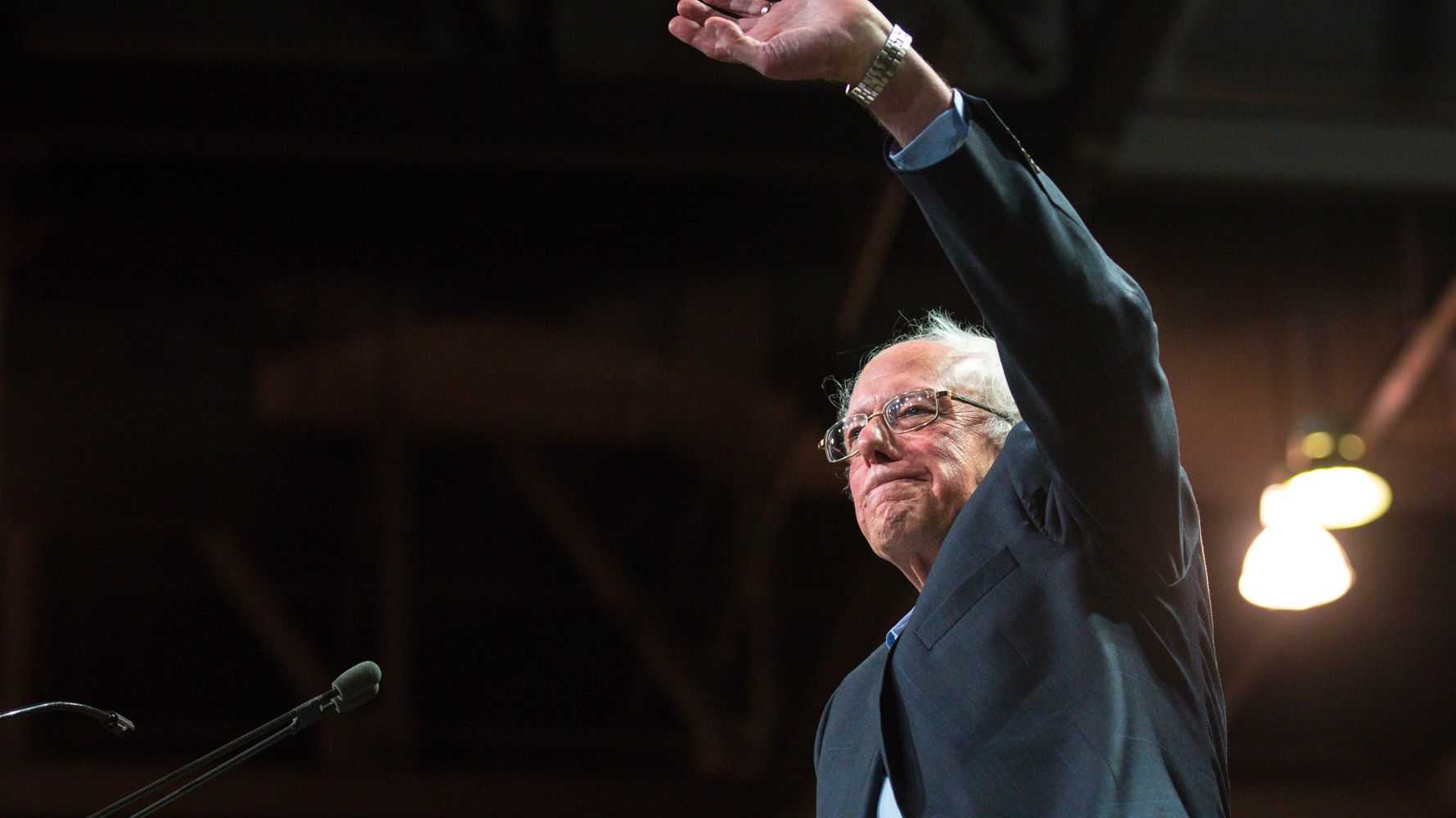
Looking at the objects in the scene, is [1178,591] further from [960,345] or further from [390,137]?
[390,137]

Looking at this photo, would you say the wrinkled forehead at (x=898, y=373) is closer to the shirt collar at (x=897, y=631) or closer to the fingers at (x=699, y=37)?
the shirt collar at (x=897, y=631)

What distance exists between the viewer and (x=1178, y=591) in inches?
57.7

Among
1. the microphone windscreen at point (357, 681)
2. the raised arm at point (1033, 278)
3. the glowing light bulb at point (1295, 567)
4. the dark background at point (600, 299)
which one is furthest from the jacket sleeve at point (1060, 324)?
the glowing light bulb at point (1295, 567)

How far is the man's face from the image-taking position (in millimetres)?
1712

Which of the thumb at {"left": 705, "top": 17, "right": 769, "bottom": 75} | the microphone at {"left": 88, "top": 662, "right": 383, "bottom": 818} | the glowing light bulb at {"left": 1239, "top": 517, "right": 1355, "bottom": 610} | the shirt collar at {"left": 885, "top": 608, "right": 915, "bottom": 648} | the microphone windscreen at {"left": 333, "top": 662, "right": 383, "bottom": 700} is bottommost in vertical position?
the microphone at {"left": 88, "top": 662, "right": 383, "bottom": 818}

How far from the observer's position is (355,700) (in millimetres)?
1634

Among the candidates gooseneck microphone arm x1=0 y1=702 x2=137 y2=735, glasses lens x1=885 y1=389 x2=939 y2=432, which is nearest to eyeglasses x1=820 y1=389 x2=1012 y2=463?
glasses lens x1=885 y1=389 x2=939 y2=432

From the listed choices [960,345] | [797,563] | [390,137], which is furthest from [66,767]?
[960,345]

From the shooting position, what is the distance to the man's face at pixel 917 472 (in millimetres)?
1712

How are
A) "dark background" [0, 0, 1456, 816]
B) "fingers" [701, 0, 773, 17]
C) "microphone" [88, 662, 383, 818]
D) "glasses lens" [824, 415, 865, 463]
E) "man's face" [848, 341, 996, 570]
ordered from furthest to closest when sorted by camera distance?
"dark background" [0, 0, 1456, 816] < "glasses lens" [824, 415, 865, 463] < "man's face" [848, 341, 996, 570] < "microphone" [88, 662, 383, 818] < "fingers" [701, 0, 773, 17]

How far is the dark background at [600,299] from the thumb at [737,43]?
251cm

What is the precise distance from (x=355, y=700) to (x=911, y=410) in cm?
71

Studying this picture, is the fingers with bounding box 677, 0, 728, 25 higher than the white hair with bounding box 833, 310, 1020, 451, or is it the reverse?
the fingers with bounding box 677, 0, 728, 25

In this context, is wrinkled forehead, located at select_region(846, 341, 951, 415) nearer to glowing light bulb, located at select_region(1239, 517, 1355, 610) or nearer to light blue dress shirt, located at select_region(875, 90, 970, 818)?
light blue dress shirt, located at select_region(875, 90, 970, 818)
